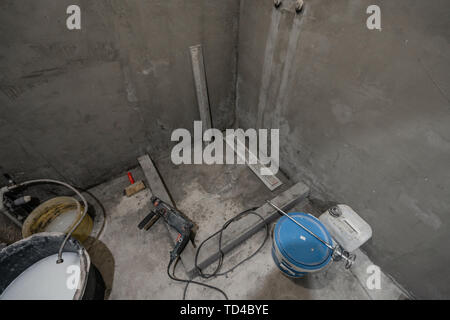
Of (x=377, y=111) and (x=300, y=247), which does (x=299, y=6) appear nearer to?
(x=377, y=111)

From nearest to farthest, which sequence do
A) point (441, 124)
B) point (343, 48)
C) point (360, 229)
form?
point (441, 124) → point (343, 48) → point (360, 229)

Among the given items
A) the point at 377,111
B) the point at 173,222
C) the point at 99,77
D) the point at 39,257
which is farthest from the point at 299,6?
the point at 39,257

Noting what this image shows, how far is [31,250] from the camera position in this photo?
134 cm

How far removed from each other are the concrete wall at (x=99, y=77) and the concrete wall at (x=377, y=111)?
62 cm

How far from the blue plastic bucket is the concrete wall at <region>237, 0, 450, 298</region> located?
420 millimetres

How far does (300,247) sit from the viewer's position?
1345mm

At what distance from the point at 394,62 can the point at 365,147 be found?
0.52m

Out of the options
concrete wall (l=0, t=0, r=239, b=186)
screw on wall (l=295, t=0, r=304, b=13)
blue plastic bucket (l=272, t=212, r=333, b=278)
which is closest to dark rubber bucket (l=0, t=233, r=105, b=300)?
concrete wall (l=0, t=0, r=239, b=186)

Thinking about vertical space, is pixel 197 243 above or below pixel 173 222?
below

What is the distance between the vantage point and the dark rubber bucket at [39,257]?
4.00ft

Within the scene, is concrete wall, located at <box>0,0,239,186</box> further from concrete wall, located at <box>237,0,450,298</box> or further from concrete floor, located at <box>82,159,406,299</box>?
concrete wall, located at <box>237,0,450,298</box>

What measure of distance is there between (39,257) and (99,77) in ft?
4.66
